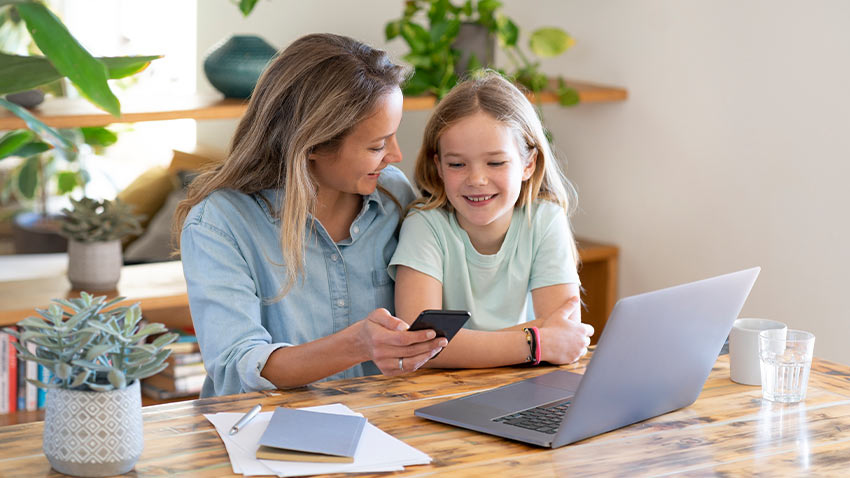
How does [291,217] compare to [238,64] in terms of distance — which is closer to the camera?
[291,217]

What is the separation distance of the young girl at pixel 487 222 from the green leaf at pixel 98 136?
1744mm

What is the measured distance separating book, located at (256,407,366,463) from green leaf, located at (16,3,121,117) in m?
0.46

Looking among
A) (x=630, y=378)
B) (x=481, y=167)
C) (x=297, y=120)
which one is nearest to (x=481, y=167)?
(x=481, y=167)

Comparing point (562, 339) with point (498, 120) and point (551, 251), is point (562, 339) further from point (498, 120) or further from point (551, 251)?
point (498, 120)

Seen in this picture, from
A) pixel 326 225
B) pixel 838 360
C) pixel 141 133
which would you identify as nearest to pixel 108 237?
pixel 326 225

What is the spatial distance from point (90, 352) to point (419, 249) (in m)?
0.81

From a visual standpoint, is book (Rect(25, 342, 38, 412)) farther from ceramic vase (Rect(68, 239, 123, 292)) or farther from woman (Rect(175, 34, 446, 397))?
woman (Rect(175, 34, 446, 397))

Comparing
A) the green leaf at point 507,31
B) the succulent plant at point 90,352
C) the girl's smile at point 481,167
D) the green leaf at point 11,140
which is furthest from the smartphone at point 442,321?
the green leaf at point 507,31

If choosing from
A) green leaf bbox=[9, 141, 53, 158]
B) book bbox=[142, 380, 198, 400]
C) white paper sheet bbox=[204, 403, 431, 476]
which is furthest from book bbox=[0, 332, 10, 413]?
white paper sheet bbox=[204, 403, 431, 476]

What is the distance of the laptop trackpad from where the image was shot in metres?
1.46

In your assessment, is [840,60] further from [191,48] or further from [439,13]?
[191,48]

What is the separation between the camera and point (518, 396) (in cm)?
151

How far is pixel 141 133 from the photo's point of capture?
563cm

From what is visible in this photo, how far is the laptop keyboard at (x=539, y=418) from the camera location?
137 centimetres
